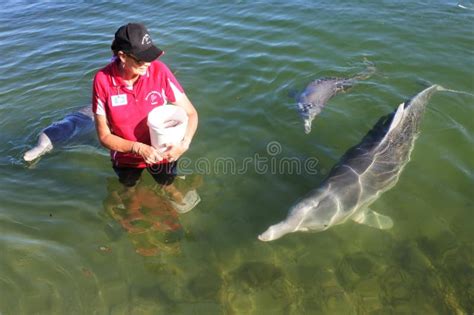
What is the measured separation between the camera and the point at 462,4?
11031 millimetres

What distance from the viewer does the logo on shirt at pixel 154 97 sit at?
4.54 meters

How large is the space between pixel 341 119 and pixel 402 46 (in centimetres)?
352

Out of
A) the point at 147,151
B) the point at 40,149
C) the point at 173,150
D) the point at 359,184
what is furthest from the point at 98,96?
the point at 359,184

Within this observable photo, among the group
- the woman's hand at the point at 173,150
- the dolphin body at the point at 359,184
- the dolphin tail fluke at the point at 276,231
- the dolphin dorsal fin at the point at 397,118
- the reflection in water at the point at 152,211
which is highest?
the woman's hand at the point at 173,150

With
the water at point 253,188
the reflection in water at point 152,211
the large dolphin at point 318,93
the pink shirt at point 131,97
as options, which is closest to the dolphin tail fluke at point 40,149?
the water at point 253,188

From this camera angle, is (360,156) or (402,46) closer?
(360,156)

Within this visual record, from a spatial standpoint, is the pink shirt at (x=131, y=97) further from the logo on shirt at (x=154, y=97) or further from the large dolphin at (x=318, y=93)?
the large dolphin at (x=318, y=93)

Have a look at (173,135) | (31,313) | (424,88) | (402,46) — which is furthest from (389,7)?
(31,313)

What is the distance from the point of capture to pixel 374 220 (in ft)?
17.6

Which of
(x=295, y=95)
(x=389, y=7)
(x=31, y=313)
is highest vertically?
(x=389, y=7)

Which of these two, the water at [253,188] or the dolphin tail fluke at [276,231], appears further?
the dolphin tail fluke at [276,231]

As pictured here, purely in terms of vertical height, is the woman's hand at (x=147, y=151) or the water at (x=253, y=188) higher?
the woman's hand at (x=147, y=151)

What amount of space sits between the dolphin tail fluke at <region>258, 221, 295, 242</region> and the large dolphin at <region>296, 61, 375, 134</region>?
2509 millimetres

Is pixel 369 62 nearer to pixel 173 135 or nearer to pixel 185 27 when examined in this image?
pixel 185 27
